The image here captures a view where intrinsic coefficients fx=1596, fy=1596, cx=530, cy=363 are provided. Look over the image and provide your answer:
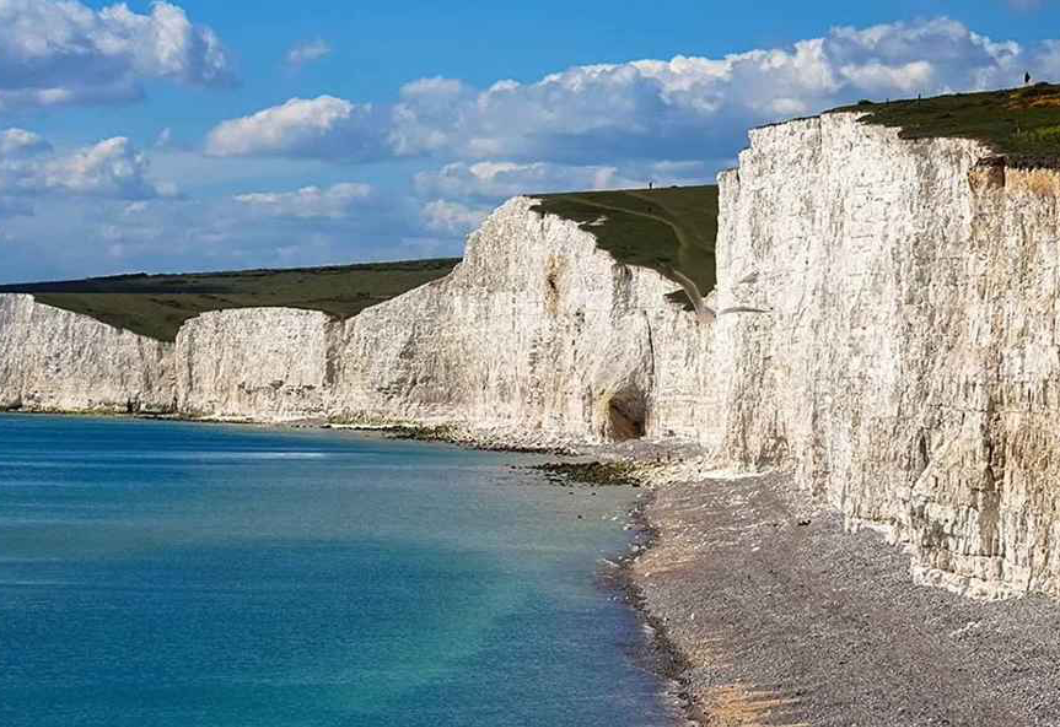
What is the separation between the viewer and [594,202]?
286 ft

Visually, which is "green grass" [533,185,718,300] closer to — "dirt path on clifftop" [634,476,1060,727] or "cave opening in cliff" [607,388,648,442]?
"cave opening in cliff" [607,388,648,442]

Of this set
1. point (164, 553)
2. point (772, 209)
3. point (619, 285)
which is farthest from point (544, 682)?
point (619, 285)

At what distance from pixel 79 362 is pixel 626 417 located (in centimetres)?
5249

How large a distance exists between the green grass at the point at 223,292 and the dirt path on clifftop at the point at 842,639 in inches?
2745

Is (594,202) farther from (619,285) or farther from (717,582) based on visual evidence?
(717,582)

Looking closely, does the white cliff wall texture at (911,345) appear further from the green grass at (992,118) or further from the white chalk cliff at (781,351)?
the green grass at (992,118)

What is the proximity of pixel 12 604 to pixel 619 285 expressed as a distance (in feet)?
153

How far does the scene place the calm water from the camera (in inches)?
798

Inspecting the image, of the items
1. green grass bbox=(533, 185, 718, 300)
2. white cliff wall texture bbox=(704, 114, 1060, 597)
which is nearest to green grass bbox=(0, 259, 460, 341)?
green grass bbox=(533, 185, 718, 300)

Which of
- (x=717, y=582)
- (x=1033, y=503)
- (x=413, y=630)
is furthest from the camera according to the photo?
(x=717, y=582)

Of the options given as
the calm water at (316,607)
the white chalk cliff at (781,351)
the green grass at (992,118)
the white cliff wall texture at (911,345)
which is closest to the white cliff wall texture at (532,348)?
the white chalk cliff at (781,351)

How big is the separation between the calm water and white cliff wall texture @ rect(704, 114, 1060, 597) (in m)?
4.86

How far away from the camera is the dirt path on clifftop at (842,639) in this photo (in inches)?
Answer: 670

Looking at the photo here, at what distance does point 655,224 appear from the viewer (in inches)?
3194
